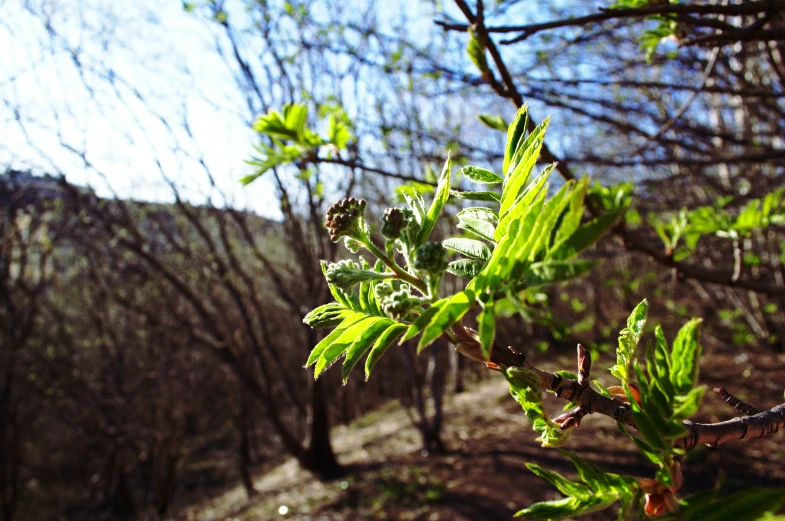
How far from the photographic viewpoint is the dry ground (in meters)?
4.92

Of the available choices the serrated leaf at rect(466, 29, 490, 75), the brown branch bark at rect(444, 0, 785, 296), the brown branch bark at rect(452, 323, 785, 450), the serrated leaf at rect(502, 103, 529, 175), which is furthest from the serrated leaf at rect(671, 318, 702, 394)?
the serrated leaf at rect(466, 29, 490, 75)

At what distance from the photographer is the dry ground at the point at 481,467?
492 centimetres

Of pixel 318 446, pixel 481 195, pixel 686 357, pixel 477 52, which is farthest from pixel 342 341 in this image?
pixel 318 446

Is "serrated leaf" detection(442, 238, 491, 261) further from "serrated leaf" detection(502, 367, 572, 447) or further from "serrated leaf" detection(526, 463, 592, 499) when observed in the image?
"serrated leaf" detection(526, 463, 592, 499)

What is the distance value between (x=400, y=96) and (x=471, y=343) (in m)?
7.37

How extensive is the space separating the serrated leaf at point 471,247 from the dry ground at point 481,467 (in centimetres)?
453

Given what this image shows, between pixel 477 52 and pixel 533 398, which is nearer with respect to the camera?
pixel 533 398

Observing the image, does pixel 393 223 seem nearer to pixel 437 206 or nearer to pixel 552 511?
pixel 437 206

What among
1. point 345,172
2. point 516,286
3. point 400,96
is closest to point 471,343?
point 516,286

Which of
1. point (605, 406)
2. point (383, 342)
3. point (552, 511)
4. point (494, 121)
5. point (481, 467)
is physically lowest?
point (481, 467)

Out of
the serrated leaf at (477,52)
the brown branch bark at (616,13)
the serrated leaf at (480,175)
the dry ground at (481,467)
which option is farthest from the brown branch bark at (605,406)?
the dry ground at (481,467)

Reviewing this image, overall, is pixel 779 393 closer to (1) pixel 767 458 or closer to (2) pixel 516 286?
(1) pixel 767 458

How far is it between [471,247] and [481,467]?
6078mm

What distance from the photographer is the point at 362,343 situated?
0.67 metres
